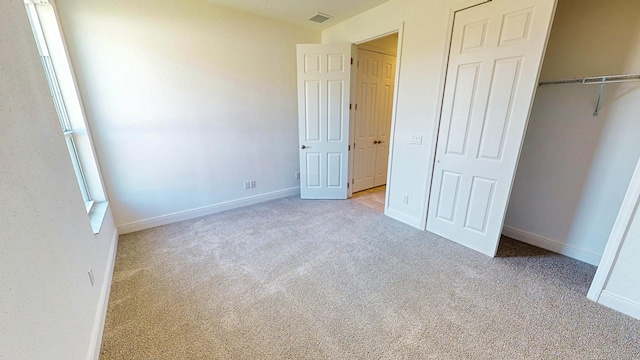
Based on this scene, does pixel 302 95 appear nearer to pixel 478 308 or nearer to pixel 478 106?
pixel 478 106

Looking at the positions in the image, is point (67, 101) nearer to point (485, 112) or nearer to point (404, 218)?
point (404, 218)

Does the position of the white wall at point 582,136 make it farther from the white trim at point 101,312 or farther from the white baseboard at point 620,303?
the white trim at point 101,312

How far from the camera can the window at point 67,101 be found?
6.61 feet

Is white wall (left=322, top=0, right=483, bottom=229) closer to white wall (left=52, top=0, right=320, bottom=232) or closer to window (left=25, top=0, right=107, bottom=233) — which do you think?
white wall (left=52, top=0, right=320, bottom=232)

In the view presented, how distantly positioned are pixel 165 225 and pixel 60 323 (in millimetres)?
2076

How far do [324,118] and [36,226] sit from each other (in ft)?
9.98

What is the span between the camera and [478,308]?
1.70m

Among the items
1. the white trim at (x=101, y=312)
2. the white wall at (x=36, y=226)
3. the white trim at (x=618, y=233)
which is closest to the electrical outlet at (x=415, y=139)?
the white trim at (x=618, y=233)

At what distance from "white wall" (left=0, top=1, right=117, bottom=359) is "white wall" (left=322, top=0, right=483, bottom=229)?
9.63 feet

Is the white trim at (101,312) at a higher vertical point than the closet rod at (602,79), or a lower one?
lower

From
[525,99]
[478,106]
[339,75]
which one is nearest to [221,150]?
[339,75]

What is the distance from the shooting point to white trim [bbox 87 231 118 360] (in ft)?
4.44

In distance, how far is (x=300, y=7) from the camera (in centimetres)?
286

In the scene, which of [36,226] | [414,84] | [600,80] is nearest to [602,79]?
[600,80]
